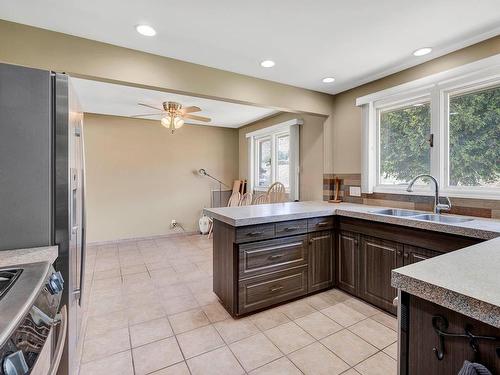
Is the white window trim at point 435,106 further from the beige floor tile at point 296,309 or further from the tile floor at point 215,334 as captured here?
the beige floor tile at point 296,309

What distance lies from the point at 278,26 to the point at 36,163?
185 centimetres

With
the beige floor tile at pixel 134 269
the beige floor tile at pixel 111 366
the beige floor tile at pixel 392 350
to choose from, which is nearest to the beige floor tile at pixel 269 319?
the beige floor tile at pixel 392 350

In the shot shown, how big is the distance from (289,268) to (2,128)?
2254mm

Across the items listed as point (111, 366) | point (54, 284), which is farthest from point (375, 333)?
point (54, 284)

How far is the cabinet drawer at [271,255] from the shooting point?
2.23 m

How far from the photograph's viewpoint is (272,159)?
490 centimetres

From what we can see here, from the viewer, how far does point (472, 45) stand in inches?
87.4

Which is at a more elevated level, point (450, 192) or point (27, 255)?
point (450, 192)

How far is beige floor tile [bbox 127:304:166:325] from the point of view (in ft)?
7.47

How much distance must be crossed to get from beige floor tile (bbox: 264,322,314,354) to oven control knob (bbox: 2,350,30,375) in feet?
5.45

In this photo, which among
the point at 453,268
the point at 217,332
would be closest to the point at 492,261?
the point at 453,268

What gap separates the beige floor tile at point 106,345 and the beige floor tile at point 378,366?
1664 mm

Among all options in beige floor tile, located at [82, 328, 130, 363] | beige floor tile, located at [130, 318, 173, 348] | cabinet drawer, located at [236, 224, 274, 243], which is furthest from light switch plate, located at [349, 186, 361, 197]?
beige floor tile, located at [82, 328, 130, 363]

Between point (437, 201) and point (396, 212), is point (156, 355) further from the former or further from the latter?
point (437, 201)
